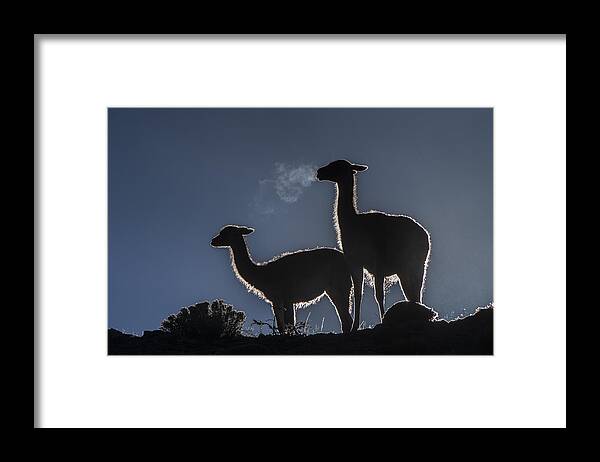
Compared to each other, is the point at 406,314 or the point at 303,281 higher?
the point at 303,281

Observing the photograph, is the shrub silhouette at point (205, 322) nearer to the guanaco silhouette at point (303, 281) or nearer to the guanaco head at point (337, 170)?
the guanaco silhouette at point (303, 281)

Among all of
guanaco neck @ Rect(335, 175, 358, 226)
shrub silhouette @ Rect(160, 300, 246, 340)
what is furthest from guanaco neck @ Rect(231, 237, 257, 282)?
guanaco neck @ Rect(335, 175, 358, 226)

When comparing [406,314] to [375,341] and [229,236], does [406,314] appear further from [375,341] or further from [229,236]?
[229,236]

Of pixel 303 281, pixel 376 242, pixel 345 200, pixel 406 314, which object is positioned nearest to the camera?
pixel 406 314

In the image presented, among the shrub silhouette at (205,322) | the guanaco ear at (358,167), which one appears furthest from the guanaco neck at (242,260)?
the guanaco ear at (358,167)

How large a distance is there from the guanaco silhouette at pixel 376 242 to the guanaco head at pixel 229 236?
5.34ft

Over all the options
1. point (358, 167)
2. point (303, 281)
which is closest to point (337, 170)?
point (358, 167)

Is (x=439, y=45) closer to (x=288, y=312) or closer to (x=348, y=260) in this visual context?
(x=348, y=260)

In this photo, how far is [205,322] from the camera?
43.2 ft

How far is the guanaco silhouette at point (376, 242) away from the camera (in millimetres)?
13281

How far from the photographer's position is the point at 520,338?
407 inches

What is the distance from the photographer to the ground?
11156mm

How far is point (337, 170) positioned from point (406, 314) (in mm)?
2649

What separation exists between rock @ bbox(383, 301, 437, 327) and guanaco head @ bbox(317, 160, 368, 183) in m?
2.35
